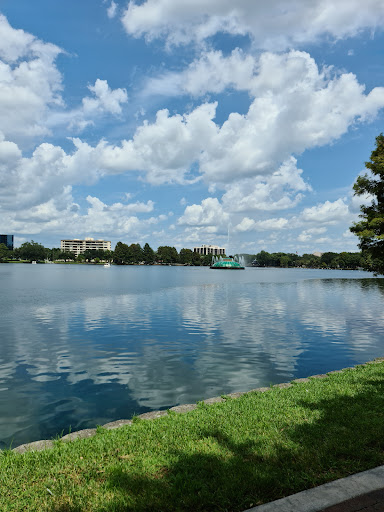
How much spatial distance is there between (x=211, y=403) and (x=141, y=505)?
5962 millimetres

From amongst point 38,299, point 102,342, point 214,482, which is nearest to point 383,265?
point 102,342

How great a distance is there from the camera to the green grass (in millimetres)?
5914

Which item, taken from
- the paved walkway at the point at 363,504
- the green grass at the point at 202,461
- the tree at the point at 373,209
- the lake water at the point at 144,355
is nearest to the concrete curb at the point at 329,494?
the paved walkway at the point at 363,504

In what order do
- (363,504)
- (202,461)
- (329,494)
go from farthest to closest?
1. (202,461)
2. (329,494)
3. (363,504)

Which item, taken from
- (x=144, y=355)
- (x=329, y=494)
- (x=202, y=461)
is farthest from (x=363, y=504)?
(x=144, y=355)

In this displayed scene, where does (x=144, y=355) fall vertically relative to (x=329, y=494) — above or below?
below

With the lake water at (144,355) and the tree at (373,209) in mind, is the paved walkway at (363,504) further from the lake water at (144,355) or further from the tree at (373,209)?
the tree at (373,209)

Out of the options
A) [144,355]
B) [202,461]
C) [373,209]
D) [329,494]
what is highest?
[373,209]

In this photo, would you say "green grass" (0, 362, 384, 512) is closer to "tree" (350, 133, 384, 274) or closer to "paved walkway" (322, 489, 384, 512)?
"paved walkway" (322, 489, 384, 512)

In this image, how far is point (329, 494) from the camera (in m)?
5.81

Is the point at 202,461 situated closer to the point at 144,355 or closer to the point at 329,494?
the point at 329,494

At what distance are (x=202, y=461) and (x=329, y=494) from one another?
2.34 m

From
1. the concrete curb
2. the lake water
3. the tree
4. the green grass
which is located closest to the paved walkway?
the concrete curb

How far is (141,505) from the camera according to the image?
5723 millimetres
